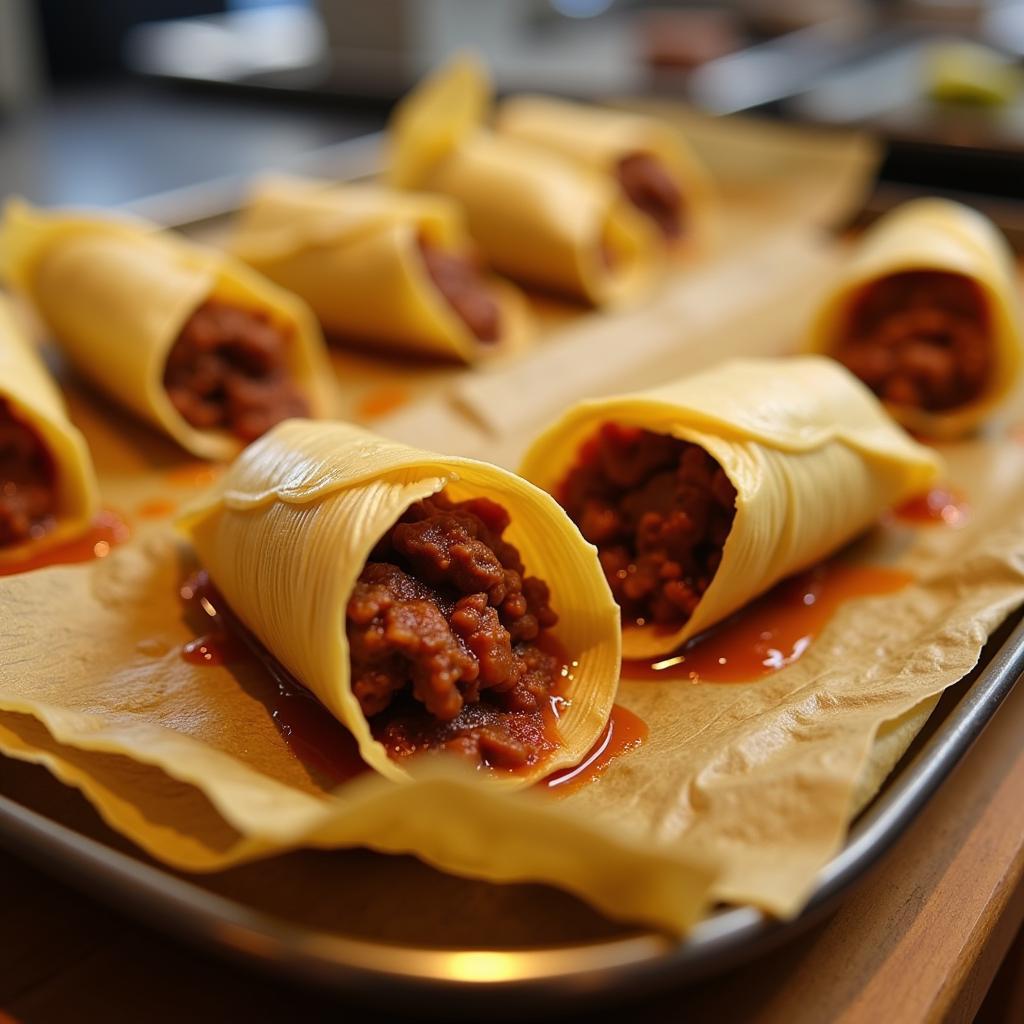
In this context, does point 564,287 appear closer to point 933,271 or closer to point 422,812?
point 933,271

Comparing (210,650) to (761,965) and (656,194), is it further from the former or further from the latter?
(656,194)

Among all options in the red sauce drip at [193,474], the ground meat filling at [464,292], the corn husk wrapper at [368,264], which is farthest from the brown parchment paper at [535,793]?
the ground meat filling at [464,292]

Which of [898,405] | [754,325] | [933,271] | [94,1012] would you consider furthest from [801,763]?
[754,325]

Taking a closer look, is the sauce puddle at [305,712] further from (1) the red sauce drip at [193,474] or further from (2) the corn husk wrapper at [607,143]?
(2) the corn husk wrapper at [607,143]

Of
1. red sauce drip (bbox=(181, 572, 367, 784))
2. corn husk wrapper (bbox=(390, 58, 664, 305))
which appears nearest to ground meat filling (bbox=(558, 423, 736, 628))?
red sauce drip (bbox=(181, 572, 367, 784))

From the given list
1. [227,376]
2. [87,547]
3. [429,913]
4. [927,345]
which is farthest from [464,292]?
[429,913]

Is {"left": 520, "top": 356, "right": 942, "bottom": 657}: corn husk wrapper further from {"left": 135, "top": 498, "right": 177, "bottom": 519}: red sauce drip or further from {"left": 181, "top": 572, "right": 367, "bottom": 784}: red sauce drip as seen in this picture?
{"left": 135, "top": 498, "right": 177, "bottom": 519}: red sauce drip
